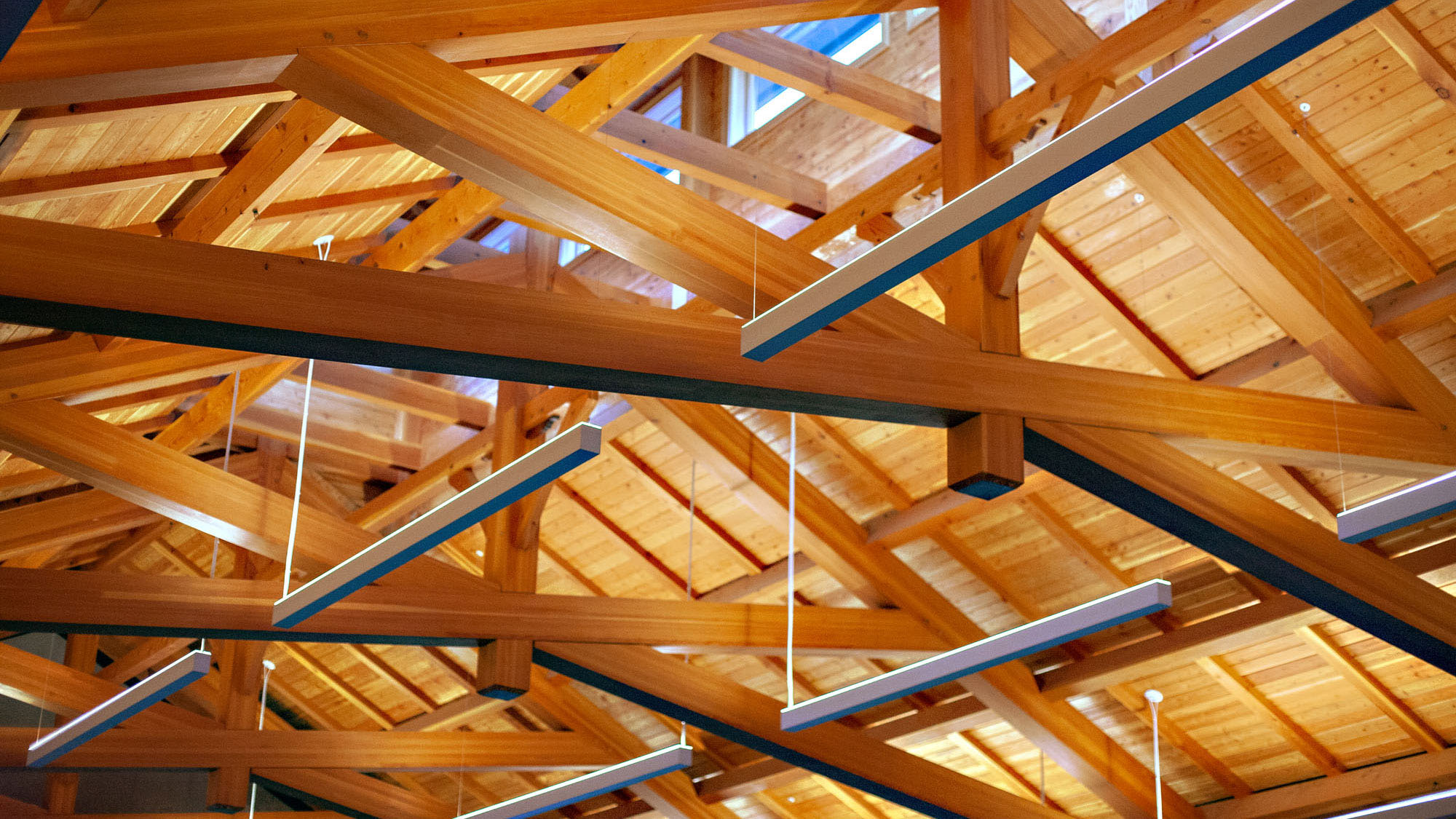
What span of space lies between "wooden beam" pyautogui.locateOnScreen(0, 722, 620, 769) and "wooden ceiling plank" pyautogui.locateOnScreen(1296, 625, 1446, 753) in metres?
5.08

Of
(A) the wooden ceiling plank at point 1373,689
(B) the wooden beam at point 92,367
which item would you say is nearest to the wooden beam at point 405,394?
(B) the wooden beam at point 92,367

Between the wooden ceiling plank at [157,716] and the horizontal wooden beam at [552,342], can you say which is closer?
the horizontal wooden beam at [552,342]

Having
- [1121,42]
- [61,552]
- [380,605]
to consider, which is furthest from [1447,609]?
[61,552]

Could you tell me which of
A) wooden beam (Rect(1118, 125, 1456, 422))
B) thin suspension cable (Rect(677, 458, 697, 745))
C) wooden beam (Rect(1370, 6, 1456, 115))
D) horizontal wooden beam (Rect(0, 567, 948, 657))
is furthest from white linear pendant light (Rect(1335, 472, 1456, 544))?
thin suspension cable (Rect(677, 458, 697, 745))

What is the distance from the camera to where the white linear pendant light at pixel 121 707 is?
6430mm

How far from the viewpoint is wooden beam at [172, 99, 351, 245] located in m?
5.54

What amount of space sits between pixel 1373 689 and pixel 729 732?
11.3 feet

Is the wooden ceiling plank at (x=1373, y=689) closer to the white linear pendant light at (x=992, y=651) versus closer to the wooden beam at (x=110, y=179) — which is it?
the white linear pendant light at (x=992, y=651)

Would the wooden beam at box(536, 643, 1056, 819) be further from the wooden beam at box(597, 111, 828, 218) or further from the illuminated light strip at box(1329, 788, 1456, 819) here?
the illuminated light strip at box(1329, 788, 1456, 819)

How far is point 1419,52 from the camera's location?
18.7 feet

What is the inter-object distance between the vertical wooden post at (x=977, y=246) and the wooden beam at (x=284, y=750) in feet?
18.5

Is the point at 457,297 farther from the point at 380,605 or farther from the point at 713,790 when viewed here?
the point at 713,790

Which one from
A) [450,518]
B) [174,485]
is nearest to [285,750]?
[174,485]

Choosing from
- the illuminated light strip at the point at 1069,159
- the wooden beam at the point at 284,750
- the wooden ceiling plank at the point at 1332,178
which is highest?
the wooden ceiling plank at the point at 1332,178
